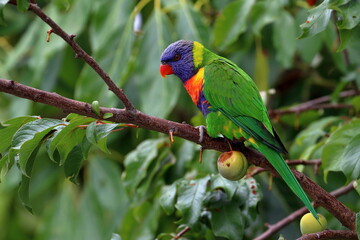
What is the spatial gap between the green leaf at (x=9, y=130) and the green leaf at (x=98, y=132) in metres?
0.18

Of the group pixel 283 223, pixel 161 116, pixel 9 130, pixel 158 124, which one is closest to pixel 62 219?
pixel 161 116

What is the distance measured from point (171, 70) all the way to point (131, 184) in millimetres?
513

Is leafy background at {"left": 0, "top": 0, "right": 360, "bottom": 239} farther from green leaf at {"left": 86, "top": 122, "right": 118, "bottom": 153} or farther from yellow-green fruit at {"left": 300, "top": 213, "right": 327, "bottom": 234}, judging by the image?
yellow-green fruit at {"left": 300, "top": 213, "right": 327, "bottom": 234}

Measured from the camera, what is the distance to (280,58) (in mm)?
2666

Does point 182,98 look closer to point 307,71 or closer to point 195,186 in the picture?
point 307,71

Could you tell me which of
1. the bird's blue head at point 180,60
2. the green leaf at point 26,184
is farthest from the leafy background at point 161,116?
the bird's blue head at point 180,60

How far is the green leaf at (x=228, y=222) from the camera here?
175cm

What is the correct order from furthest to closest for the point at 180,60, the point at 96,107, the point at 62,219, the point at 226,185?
the point at 62,219
the point at 180,60
the point at 226,185
the point at 96,107

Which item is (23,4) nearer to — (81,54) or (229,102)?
(81,54)

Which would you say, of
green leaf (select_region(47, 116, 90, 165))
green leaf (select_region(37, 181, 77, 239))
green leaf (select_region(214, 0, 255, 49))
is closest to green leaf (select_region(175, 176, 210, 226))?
green leaf (select_region(47, 116, 90, 165))

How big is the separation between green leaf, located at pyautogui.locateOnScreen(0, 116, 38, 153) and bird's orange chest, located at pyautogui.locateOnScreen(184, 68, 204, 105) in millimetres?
750

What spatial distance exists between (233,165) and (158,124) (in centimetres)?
26

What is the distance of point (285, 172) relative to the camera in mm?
1490

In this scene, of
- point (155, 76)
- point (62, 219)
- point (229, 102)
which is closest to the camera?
point (229, 102)
